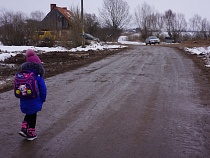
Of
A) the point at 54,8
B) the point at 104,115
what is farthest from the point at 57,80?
the point at 54,8

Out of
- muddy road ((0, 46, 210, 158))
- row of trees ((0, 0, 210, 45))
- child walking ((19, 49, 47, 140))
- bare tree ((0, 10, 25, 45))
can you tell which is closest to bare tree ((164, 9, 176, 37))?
row of trees ((0, 0, 210, 45))

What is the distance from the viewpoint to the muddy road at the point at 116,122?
450 cm

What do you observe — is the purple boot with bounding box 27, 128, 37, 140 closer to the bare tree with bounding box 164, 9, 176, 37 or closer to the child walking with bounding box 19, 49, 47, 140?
the child walking with bounding box 19, 49, 47, 140

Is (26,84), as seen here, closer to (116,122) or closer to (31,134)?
(31,134)

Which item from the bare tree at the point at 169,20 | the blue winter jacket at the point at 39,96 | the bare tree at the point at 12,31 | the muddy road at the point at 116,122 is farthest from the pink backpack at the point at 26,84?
the bare tree at the point at 169,20

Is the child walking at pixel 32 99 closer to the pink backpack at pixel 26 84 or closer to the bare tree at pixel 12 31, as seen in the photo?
the pink backpack at pixel 26 84

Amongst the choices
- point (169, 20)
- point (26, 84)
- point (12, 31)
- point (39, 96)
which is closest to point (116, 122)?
point (39, 96)

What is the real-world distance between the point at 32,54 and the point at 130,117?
7.88 ft

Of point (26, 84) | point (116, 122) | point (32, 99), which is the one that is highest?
point (26, 84)

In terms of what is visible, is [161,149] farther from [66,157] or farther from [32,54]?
[32,54]

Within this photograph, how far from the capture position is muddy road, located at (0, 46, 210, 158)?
14.8 ft

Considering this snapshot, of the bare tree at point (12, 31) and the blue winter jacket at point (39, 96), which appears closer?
the blue winter jacket at point (39, 96)

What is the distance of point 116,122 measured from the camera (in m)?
5.84

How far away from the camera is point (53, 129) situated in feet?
17.9
